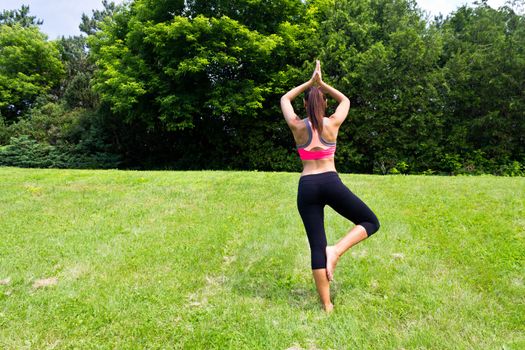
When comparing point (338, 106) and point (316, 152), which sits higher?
point (338, 106)

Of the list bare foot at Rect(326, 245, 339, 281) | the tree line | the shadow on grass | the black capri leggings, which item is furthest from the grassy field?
the tree line

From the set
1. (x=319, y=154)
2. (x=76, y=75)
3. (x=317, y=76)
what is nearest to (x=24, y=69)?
(x=76, y=75)

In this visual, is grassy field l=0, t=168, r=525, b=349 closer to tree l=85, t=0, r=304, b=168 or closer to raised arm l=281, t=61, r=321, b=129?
raised arm l=281, t=61, r=321, b=129

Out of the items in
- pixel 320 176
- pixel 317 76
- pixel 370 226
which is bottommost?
pixel 370 226

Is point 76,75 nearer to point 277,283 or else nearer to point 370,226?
point 277,283

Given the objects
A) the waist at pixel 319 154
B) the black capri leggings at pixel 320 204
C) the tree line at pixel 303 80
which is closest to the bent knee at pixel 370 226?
the black capri leggings at pixel 320 204

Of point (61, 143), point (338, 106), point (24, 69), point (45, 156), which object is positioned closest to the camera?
point (338, 106)

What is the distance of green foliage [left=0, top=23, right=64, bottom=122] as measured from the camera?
31.4 m

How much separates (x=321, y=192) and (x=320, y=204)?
14cm

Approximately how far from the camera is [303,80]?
20.0m

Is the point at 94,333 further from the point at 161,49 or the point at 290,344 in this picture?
the point at 161,49

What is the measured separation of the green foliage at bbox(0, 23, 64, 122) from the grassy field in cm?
2761

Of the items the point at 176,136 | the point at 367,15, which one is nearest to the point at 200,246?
the point at 367,15

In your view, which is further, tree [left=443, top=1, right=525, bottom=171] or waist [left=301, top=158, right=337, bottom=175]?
tree [left=443, top=1, right=525, bottom=171]
